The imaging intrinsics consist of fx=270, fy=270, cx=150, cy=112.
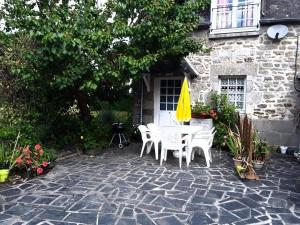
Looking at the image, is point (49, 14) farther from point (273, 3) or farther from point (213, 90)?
point (273, 3)

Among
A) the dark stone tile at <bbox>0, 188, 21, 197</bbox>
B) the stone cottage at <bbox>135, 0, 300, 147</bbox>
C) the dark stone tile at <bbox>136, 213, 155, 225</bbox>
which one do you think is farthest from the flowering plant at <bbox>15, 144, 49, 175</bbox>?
the stone cottage at <bbox>135, 0, 300, 147</bbox>

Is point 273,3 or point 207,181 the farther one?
point 273,3

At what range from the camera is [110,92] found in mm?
8867

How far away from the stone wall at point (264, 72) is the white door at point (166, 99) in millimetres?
1307

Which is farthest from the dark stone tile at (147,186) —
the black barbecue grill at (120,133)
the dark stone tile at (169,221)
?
the black barbecue grill at (120,133)

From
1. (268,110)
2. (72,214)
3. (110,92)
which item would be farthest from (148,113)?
(72,214)

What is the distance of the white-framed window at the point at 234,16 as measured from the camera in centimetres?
829

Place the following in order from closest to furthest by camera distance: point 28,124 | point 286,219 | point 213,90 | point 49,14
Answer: point 286,219 < point 49,14 < point 28,124 < point 213,90

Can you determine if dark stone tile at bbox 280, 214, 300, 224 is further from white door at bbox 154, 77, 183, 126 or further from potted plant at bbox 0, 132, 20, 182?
white door at bbox 154, 77, 183, 126

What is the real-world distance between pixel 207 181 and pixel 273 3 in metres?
6.09

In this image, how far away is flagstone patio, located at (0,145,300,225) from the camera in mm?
3721

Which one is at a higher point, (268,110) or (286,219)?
(268,110)

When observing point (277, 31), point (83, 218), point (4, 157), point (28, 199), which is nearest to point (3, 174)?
point (4, 157)

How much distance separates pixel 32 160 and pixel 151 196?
8.86ft
